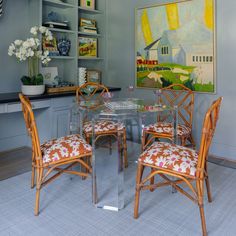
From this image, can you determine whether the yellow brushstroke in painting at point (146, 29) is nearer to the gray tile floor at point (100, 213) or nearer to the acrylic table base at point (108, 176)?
the acrylic table base at point (108, 176)

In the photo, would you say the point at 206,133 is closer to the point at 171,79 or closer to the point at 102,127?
the point at 102,127

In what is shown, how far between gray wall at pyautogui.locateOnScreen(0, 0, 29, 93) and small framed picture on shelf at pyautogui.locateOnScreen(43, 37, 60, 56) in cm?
25

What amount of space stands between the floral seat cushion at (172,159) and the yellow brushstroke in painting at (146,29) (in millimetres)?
2011

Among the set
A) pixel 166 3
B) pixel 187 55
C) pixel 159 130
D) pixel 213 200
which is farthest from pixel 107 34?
pixel 213 200

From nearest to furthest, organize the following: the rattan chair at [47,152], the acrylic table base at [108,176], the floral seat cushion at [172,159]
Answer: the floral seat cushion at [172,159], the rattan chair at [47,152], the acrylic table base at [108,176]

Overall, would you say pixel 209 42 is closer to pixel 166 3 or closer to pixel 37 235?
pixel 166 3

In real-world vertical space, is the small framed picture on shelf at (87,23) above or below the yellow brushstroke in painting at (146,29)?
above

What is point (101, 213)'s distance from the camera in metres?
2.06

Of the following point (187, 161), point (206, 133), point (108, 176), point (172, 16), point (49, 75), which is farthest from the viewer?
point (49, 75)

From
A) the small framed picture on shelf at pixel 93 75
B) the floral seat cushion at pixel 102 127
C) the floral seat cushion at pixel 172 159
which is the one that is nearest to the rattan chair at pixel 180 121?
the floral seat cushion at pixel 102 127

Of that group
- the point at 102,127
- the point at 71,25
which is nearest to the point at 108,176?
the point at 102,127

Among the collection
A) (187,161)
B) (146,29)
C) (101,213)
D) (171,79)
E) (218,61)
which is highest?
(146,29)

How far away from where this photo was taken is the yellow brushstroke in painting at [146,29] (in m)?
3.68

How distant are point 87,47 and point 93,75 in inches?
16.2
